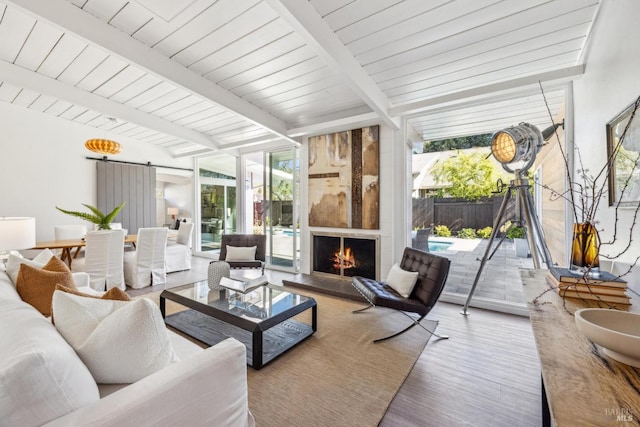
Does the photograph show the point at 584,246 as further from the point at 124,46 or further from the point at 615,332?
the point at 124,46

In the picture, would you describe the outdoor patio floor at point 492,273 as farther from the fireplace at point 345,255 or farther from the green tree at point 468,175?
the fireplace at point 345,255

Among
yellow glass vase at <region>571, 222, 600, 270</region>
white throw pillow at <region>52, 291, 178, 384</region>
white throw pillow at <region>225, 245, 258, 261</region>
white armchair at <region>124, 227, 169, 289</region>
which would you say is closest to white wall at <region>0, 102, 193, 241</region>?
white armchair at <region>124, 227, 169, 289</region>

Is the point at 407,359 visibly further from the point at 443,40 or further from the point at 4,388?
the point at 443,40

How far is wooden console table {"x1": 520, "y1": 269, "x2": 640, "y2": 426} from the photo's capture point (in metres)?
0.64

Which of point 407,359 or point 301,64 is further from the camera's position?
point 301,64

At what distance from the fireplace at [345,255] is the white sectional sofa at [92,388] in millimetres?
3073

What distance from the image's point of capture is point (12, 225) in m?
2.25

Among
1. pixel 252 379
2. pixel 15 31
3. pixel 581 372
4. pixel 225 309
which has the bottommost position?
pixel 252 379

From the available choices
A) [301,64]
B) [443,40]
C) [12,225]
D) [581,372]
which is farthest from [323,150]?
[581,372]

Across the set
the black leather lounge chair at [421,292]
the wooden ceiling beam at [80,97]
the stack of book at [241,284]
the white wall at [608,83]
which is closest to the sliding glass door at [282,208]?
the wooden ceiling beam at [80,97]

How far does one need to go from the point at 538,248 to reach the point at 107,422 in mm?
3095

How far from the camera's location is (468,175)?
3432 mm

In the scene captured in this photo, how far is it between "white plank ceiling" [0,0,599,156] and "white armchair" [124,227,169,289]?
67.6 inches
